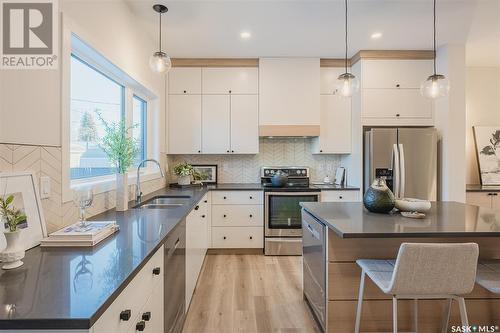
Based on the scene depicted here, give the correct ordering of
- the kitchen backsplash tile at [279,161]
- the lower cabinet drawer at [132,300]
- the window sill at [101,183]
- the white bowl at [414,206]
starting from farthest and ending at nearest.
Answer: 1. the kitchen backsplash tile at [279,161]
2. the white bowl at [414,206]
3. the window sill at [101,183]
4. the lower cabinet drawer at [132,300]

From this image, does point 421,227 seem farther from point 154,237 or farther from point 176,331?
point 176,331

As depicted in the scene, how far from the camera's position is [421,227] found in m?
1.64

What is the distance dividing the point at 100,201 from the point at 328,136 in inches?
119

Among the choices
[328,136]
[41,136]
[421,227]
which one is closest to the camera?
[41,136]

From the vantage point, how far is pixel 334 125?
4051mm

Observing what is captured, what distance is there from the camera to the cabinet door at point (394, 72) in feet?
12.3

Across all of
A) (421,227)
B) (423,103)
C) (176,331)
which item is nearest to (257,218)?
(176,331)

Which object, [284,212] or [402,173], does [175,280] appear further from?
A: [402,173]

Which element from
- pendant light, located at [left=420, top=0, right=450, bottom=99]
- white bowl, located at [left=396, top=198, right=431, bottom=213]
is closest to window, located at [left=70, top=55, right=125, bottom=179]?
white bowl, located at [left=396, top=198, right=431, bottom=213]

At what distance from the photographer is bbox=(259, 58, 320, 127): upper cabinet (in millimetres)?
3977

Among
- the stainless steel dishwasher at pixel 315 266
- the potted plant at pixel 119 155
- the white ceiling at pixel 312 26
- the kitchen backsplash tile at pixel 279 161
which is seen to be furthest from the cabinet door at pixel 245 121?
the potted plant at pixel 119 155

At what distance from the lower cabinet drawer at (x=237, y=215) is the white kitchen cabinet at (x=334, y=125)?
4.13ft

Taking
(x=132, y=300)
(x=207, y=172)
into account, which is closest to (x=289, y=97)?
(x=207, y=172)

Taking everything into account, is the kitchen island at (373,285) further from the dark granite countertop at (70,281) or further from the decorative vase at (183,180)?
the decorative vase at (183,180)
